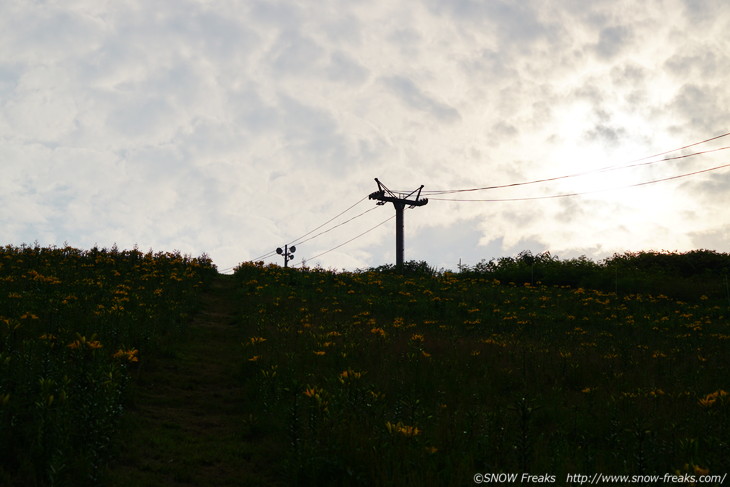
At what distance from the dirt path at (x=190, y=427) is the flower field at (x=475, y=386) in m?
0.39

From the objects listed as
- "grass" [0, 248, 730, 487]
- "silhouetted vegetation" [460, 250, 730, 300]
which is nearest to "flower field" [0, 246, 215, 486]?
"grass" [0, 248, 730, 487]

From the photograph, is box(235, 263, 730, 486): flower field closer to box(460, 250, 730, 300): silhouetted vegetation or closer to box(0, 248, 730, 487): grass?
box(0, 248, 730, 487): grass

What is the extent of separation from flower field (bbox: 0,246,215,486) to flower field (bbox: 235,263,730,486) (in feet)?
6.29

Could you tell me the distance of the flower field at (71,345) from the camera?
15.5ft

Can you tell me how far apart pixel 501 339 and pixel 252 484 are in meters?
9.32

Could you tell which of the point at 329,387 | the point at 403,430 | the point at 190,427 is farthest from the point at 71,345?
the point at 403,430

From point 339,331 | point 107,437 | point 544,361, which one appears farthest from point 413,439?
point 339,331

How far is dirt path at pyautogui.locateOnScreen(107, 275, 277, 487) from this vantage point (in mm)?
5348

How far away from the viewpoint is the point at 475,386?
8633 mm

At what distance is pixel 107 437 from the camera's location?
521 cm

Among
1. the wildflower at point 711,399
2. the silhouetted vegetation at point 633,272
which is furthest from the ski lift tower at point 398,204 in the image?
the wildflower at point 711,399

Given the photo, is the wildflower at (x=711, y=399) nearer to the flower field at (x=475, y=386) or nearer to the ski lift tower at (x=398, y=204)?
the flower field at (x=475, y=386)

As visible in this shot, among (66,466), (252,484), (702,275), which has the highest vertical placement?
(702,275)

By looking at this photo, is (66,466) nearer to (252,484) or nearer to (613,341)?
(252,484)
